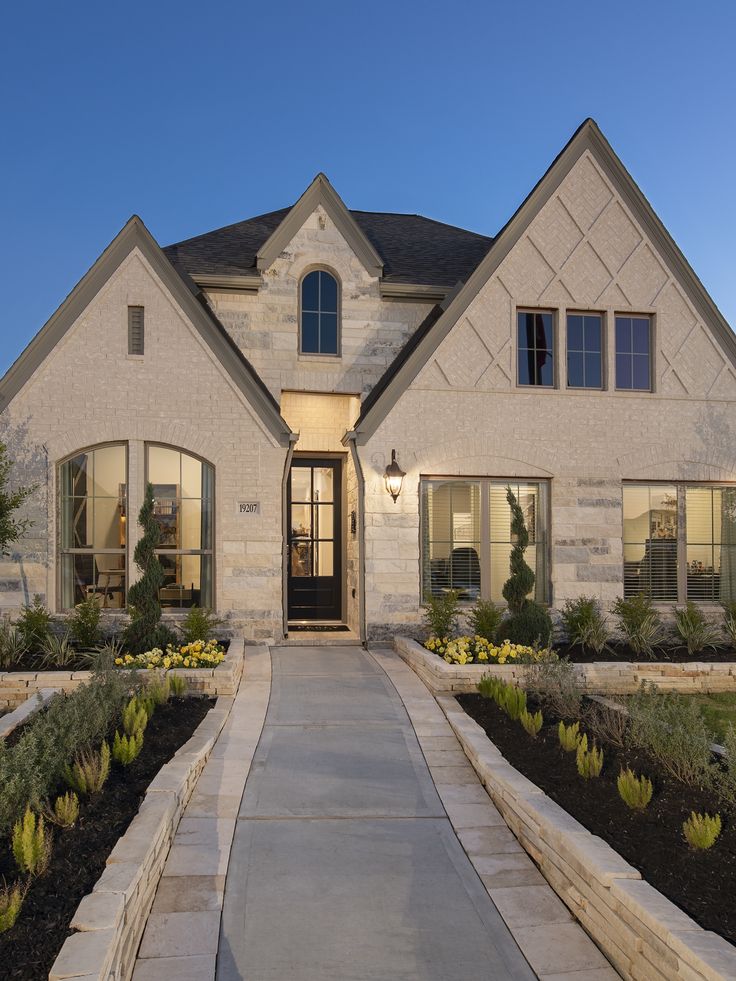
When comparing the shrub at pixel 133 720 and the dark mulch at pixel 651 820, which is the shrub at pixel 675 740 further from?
the shrub at pixel 133 720

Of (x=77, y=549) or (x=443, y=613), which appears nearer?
(x=443, y=613)

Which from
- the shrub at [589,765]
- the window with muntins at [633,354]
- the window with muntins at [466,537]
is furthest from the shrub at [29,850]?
the window with muntins at [633,354]

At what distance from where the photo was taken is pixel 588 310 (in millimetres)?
13469

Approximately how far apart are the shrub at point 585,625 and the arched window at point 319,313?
6.04 m

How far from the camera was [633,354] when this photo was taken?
1357cm

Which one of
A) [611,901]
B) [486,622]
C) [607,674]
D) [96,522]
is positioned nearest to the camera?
[611,901]

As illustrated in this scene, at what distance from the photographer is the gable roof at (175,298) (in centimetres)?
1192

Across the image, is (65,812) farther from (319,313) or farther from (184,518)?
(319,313)

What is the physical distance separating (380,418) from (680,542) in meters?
5.63

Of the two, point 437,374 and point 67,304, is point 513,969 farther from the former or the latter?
point 67,304

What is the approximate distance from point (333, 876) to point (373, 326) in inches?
417

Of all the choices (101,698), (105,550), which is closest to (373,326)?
(105,550)

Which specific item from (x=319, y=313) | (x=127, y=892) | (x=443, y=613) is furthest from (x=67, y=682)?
(x=319, y=313)

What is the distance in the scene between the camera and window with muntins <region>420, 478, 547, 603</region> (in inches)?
501
